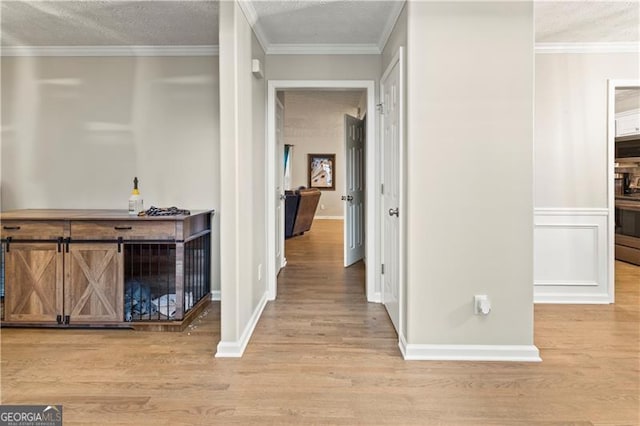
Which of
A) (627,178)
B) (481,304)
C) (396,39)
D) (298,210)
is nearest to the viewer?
(481,304)

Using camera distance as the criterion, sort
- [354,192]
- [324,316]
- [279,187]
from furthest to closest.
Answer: [354,192]
[279,187]
[324,316]

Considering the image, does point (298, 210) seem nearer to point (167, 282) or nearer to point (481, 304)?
point (167, 282)

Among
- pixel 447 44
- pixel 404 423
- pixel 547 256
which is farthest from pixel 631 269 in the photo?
pixel 404 423

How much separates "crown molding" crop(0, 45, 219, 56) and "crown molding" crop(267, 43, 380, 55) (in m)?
0.58

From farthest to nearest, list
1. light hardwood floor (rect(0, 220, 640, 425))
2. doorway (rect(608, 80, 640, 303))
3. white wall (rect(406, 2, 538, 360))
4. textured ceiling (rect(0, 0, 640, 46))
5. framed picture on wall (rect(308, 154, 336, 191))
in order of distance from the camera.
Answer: framed picture on wall (rect(308, 154, 336, 191))
doorway (rect(608, 80, 640, 303))
textured ceiling (rect(0, 0, 640, 46))
white wall (rect(406, 2, 538, 360))
light hardwood floor (rect(0, 220, 640, 425))

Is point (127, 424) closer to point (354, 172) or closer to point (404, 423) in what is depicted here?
point (404, 423)

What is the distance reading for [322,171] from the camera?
11414mm

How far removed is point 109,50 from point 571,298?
4810 mm

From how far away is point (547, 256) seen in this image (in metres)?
3.61

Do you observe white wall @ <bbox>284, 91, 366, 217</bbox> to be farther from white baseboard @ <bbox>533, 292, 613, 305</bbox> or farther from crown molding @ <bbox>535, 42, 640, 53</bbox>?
white baseboard @ <bbox>533, 292, 613, 305</bbox>

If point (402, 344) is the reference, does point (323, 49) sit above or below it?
above

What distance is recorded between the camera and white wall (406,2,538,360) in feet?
7.75

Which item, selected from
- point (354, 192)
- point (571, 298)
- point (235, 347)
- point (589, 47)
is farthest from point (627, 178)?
point (235, 347)

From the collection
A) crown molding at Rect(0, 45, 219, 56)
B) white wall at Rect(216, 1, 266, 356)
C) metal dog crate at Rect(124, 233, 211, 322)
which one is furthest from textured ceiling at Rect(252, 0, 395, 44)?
metal dog crate at Rect(124, 233, 211, 322)
